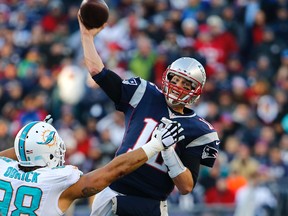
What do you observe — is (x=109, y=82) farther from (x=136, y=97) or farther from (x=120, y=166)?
(x=120, y=166)

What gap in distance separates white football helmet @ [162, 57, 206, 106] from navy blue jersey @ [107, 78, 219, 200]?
111mm

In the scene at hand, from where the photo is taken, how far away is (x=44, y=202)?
6.16 m

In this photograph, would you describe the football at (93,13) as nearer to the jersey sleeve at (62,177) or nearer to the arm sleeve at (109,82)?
the arm sleeve at (109,82)

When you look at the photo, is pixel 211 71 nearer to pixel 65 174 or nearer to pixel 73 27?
pixel 73 27

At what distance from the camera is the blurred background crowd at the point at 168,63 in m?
12.5

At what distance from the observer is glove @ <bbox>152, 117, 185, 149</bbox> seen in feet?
20.3

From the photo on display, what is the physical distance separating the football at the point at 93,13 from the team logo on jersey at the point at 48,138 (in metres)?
1.26

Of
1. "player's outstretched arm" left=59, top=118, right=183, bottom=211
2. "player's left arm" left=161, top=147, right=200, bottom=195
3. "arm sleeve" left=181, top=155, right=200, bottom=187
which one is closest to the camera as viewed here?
"player's outstretched arm" left=59, top=118, right=183, bottom=211

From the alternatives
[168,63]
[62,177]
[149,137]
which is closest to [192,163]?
[149,137]

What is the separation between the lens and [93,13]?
724 centimetres

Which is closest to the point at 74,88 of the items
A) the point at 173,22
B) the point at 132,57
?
the point at 132,57

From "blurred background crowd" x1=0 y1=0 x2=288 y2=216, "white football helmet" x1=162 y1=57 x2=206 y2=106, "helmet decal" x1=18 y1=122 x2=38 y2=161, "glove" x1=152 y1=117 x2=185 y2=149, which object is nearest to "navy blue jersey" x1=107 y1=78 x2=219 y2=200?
"white football helmet" x1=162 y1=57 x2=206 y2=106

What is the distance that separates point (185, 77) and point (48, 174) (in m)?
1.32

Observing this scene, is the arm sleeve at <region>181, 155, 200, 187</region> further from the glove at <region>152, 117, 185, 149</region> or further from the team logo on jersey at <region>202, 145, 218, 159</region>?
the glove at <region>152, 117, 185, 149</region>
